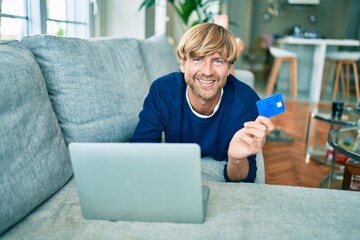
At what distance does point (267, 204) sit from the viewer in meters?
0.95

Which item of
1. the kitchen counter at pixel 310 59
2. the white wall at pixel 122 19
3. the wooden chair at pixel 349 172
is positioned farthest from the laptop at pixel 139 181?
the kitchen counter at pixel 310 59

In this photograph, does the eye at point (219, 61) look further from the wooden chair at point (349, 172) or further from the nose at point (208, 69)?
the wooden chair at point (349, 172)

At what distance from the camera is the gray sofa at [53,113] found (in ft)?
2.85

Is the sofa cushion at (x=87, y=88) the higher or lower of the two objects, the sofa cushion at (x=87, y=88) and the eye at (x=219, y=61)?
the lower

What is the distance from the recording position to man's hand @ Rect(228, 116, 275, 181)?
0.97 meters

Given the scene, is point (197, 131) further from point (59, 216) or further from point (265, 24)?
point (265, 24)

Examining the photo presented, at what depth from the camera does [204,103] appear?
1.41 m

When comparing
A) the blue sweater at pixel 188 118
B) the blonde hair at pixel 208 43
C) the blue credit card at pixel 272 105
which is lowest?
the blue sweater at pixel 188 118

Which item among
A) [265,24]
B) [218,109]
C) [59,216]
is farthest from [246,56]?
[59,216]

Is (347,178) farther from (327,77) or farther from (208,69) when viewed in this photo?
(327,77)

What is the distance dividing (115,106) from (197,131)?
36 centimetres

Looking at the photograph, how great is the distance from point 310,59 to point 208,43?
552 cm

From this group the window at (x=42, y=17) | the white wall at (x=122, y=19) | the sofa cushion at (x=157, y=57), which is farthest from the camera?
the white wall at (x=122, y=19)

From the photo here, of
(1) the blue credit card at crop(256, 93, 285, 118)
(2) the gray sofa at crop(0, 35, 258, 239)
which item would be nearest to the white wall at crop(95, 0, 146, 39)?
(2) the gray sofa at crop(0, 35, 258, 239)
